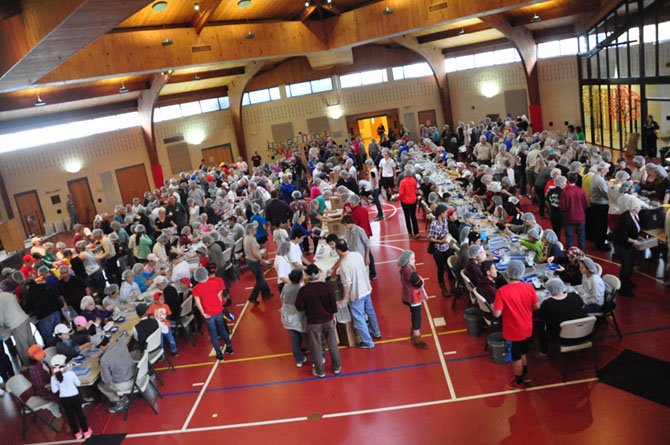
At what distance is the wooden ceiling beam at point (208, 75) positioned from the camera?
25234mm

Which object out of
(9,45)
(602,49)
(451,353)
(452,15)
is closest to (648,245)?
(451,353)

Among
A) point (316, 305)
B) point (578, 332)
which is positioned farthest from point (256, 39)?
point (578, 332)

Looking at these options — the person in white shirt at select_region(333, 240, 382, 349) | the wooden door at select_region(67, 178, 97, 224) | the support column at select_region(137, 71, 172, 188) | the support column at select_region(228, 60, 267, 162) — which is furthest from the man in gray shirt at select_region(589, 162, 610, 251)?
the wooden door at select_region(67, 178, 97, 224)

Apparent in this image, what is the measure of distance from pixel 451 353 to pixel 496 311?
1.72 meters

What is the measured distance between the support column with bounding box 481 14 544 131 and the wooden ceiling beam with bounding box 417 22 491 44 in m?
1.27

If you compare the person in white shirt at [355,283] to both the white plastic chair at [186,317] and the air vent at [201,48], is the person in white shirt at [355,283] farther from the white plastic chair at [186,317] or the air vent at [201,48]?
the air vent at [201,48]

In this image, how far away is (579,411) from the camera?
6.14 m

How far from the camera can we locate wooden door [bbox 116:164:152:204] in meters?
26.5

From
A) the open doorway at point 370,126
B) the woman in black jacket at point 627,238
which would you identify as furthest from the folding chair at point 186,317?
the open doorway at point 370,126

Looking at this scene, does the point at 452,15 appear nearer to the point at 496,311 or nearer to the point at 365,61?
the point at 496,311

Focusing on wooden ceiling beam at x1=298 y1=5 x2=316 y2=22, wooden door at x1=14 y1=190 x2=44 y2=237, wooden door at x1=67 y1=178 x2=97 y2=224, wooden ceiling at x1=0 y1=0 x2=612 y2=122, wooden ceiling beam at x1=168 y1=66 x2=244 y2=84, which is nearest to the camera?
wooden ceiling at x1=0 y1=0 x2=612 y2=122

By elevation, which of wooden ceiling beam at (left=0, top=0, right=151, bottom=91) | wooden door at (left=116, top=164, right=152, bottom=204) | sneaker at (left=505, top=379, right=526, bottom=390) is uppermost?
wooden ceiling beam at (left=0, top=0, right=151, bottom=91)

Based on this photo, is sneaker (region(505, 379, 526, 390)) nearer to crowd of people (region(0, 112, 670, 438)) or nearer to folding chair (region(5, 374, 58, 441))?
crowd of people (region(0, 112, 670, 438))

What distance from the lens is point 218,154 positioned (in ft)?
98.9
